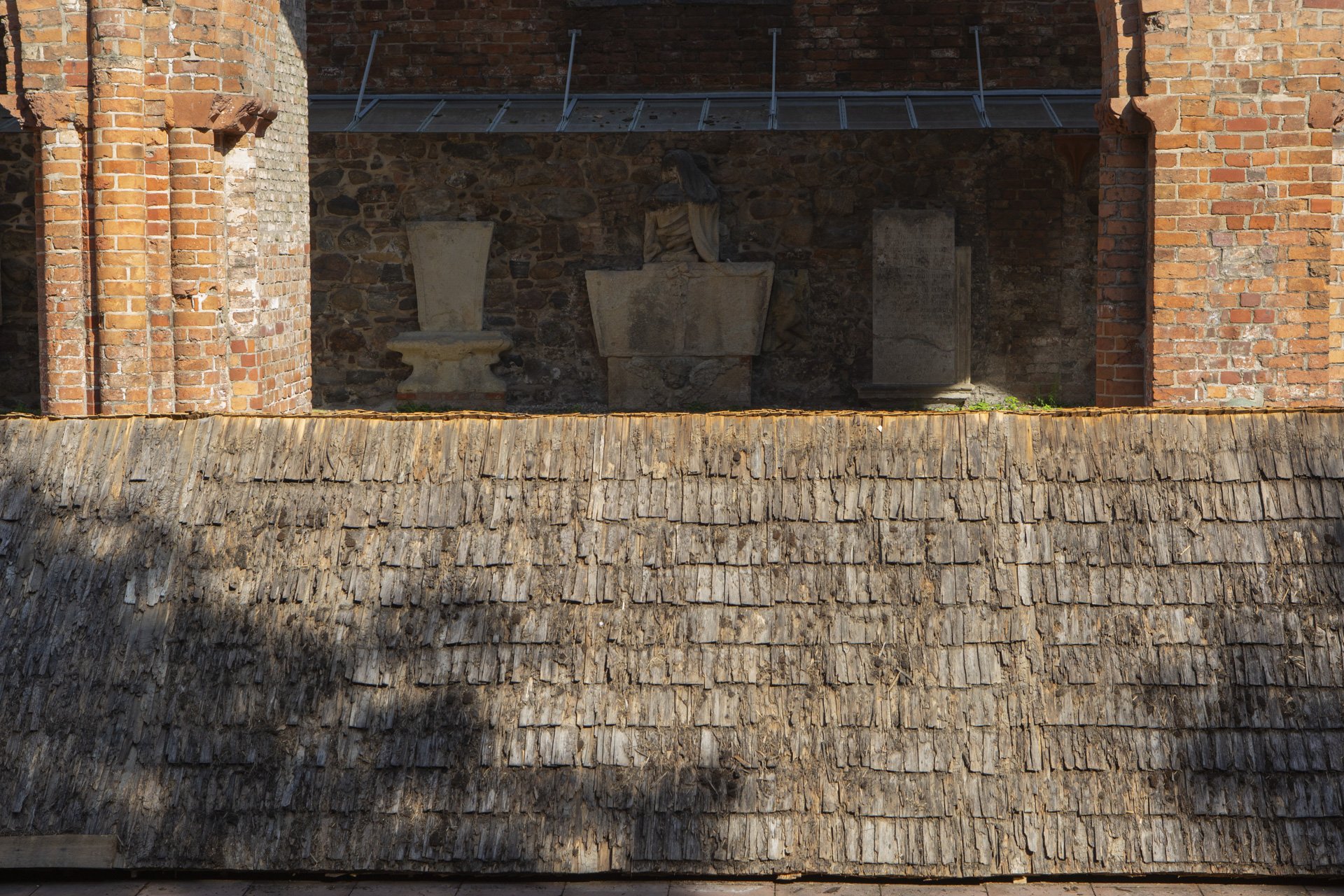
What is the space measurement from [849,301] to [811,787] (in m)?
8.49

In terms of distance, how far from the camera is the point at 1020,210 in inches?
453

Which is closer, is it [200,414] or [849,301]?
[200,414]

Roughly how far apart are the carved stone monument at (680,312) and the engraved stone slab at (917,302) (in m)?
0.98

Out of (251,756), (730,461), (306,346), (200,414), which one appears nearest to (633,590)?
(730,461)

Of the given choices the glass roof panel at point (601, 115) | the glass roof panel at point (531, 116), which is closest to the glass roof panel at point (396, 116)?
the glass roof panel at point (531, 116)

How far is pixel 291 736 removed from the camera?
3783 millimetres

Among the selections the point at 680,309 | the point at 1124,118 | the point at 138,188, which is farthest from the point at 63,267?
the point at 680,309

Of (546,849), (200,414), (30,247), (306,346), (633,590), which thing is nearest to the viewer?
(546,849)

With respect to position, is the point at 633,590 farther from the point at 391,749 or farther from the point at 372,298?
the point at 372,298

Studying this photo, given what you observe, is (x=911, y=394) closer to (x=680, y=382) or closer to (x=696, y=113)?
(x=680, y=382)

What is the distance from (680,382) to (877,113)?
110 inches

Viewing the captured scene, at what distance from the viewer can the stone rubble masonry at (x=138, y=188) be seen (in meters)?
6.46

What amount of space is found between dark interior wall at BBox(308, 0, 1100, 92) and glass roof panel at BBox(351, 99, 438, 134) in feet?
0.97

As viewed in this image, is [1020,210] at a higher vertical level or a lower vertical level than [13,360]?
higher
